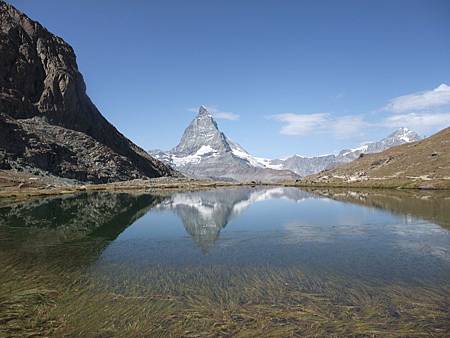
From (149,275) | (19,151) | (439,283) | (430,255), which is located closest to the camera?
(439,283)

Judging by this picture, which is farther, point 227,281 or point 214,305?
point 227,281

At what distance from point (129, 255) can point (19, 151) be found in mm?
177790

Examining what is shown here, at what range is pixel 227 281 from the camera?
86.2ft

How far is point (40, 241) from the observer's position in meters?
43.5

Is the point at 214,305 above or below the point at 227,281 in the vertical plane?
below

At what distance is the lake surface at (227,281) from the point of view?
1881cm

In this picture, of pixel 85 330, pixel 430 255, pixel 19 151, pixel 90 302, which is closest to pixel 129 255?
pixel 90 302

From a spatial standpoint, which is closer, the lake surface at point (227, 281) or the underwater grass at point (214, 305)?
the underwater grass at point (214, 305)

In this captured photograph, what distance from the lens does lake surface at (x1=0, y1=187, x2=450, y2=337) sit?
1881cm

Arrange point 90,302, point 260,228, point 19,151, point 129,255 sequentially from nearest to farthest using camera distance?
point 90,302 → point 129,255 → point 260,228 → point 19,151

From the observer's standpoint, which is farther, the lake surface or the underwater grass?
the lake surface

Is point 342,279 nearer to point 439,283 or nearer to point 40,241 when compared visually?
point 439,283

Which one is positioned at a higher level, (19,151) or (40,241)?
(19,151)

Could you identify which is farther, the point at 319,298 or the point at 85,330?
the point at 319,298
